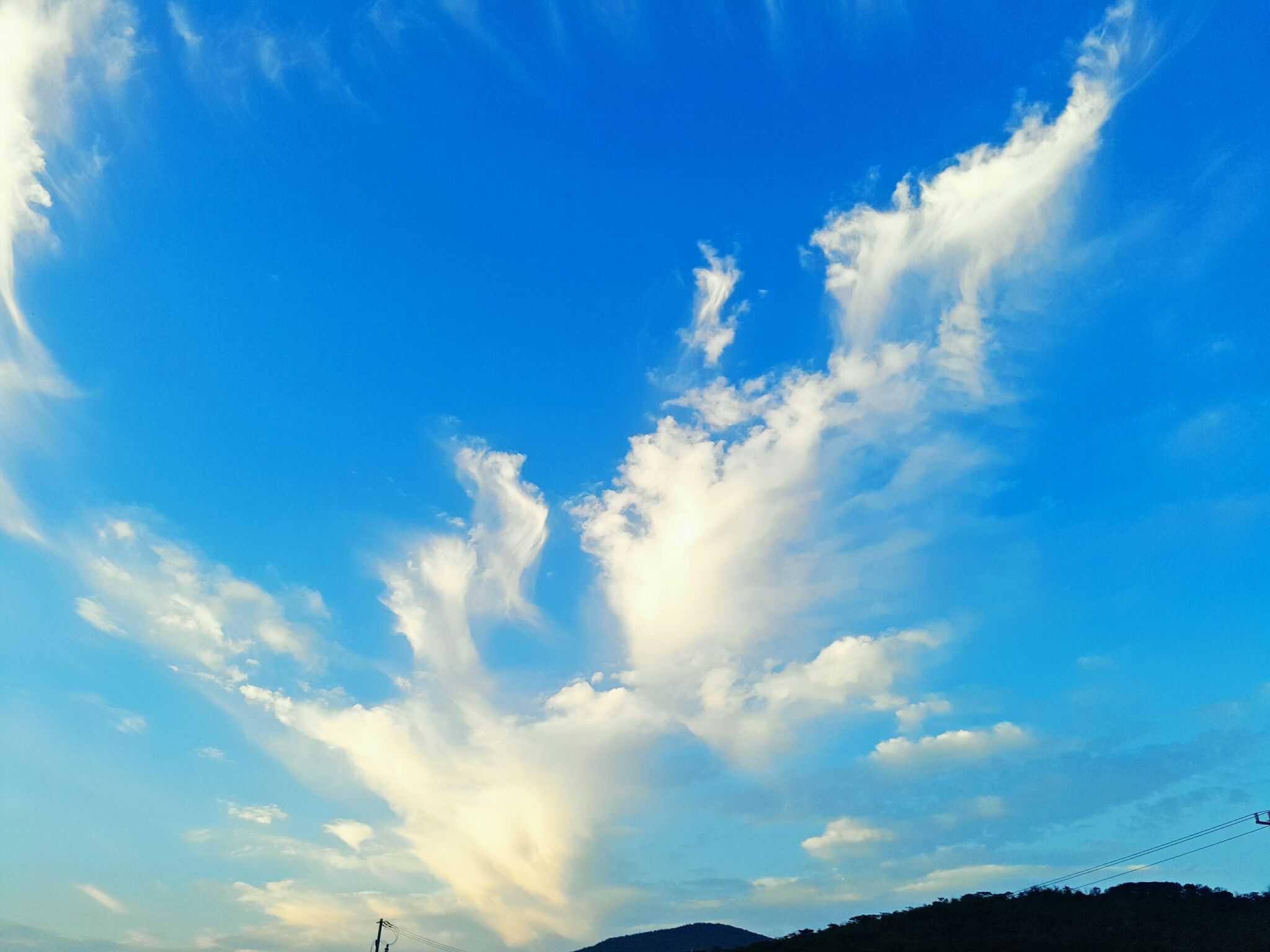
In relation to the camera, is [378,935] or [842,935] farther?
[378,935]

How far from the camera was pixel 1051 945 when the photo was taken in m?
93.2

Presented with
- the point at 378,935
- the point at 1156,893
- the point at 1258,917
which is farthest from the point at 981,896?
the point at 378,935

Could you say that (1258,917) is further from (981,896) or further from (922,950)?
(922,950)

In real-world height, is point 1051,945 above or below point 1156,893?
below

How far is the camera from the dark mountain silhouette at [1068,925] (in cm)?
9225

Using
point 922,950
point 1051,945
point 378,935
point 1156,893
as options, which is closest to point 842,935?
point 922,950

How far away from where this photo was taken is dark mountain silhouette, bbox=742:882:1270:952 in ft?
303

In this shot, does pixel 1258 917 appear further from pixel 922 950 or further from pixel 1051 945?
pixel 922 950

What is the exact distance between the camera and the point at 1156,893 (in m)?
113

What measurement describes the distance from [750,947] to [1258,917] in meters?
63.7

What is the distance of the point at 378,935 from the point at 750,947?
58418 mm

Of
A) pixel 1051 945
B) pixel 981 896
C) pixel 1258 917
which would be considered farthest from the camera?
pixel 981 896

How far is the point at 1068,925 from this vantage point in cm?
10125

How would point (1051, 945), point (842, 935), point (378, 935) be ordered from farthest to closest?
point (378, 935), point (842, 935), point (1051, 945)
